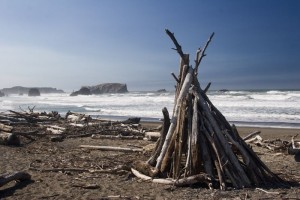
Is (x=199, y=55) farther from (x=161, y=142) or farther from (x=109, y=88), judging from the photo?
(x=109, y=88)

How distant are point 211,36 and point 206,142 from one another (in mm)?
2521

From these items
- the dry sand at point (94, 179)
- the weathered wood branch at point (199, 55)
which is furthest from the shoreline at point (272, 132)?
the weathered wood branch at point (199, 55)

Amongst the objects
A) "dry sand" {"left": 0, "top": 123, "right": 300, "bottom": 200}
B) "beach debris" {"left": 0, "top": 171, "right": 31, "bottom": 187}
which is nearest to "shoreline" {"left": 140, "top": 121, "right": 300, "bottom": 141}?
"dry sand" {"left": 0, "top": 123, "right": 300, "bottom": 200}

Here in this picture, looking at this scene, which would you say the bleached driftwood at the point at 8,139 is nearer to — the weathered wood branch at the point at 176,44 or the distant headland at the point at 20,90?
the weathered wood branch at the point at 176,44

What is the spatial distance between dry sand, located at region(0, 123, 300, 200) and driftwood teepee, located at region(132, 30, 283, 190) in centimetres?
29

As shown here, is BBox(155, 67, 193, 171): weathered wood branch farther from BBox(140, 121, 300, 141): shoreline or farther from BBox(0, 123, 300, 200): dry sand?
BBox(140, 121, 300, 141): shoreline

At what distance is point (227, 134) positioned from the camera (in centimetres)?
745

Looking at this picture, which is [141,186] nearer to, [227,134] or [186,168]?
[186,168]

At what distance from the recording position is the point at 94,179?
302 inches

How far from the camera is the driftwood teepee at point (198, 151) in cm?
693

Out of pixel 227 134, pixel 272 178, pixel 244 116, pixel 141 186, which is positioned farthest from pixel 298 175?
pixel 244 116

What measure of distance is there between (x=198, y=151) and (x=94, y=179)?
2.33m

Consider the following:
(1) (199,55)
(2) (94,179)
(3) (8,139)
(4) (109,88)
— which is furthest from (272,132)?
(4) (109,88)

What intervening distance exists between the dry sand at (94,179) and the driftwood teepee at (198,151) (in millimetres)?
289
